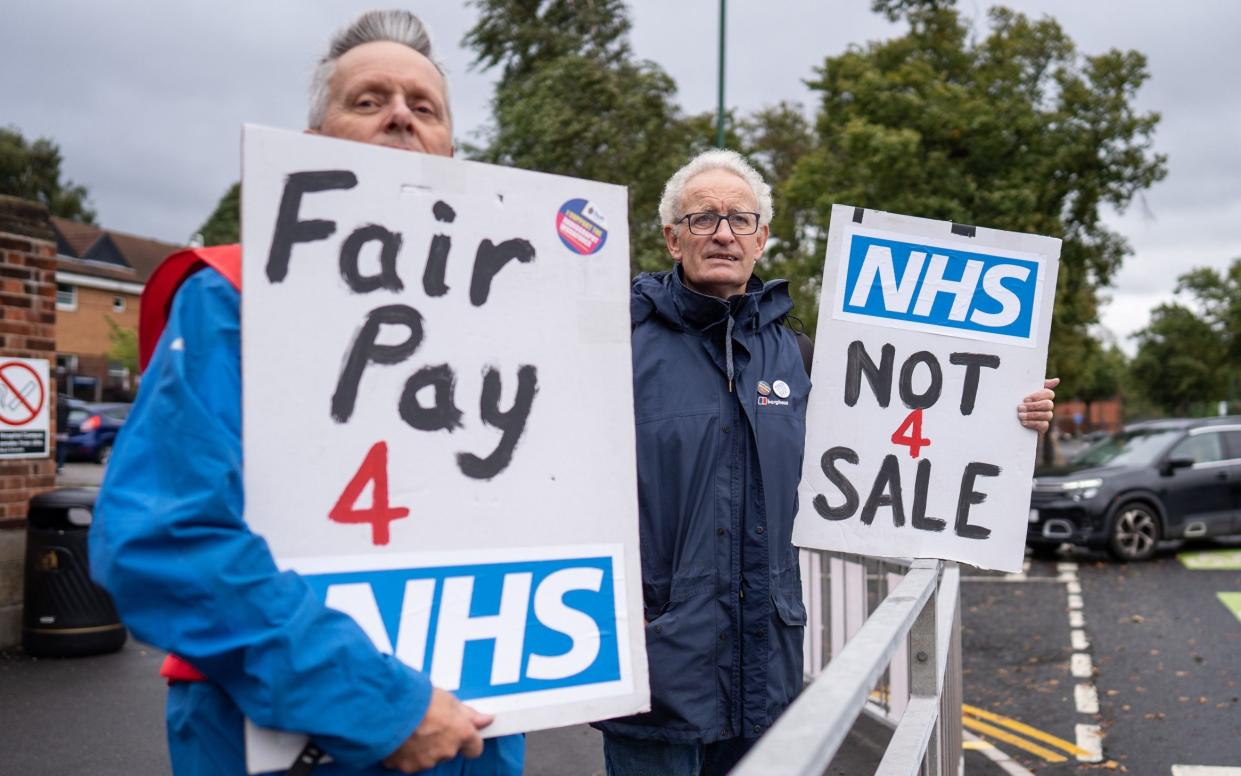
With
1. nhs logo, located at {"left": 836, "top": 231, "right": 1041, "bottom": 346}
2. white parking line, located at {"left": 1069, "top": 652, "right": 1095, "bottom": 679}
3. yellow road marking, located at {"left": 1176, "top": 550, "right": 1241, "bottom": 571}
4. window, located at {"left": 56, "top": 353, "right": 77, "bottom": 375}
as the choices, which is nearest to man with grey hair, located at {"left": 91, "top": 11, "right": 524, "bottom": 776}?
nhs logo, located at {"left": 836, "top": 231, "right": 1041, "bottom": 346}

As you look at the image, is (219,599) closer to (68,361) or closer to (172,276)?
(172,276)

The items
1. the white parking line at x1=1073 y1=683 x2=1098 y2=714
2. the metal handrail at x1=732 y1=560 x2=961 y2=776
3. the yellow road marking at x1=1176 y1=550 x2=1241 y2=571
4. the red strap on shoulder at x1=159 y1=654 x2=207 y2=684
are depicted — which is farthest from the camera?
the yellow road marking at x1=1176 y1=550 x2=1241 y2=571

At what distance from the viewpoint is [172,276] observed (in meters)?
1.55

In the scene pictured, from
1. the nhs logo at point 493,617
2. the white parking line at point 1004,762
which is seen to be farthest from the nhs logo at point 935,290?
the white parking line at point 1004,762

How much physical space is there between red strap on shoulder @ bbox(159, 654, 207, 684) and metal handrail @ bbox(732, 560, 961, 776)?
2.57ft

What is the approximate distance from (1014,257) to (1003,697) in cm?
472

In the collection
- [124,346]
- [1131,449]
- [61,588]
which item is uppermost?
[1131,449]

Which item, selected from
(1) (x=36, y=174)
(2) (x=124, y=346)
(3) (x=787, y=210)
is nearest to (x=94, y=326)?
(2) (x=124, y=346)

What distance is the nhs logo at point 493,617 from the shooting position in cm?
153

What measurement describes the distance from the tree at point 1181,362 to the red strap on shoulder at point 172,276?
236 ft

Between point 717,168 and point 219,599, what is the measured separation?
182 cm

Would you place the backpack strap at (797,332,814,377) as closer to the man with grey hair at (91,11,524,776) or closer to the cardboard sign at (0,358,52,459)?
the man with grey hair at (91,11,524,776)

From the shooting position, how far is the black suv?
40.8 ft

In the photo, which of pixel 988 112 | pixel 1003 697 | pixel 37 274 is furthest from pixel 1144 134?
pixel 37 274
